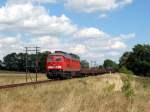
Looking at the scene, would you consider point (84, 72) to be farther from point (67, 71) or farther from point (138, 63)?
point (138, 63)

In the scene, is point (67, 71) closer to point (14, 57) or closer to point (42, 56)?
point (42, 56)

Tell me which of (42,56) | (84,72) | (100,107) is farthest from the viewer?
(42,56)

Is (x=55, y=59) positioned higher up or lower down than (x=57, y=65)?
higher up

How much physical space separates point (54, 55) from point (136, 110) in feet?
117

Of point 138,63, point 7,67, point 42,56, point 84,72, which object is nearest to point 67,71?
point 84,72

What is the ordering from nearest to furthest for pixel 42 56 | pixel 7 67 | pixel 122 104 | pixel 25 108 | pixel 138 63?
pixel 25 108, pixel 122 104, pixel 138 63, pixel 42 56, pixel 7 67

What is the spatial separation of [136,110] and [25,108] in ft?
17.2

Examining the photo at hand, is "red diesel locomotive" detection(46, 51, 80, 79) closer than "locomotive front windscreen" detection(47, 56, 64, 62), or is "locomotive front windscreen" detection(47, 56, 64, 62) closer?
"red diesel locomotive" detection(46, 51, 80, 79)

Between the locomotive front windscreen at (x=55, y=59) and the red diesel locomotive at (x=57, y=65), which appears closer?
the red diesel locomotive at (x=57, y=65)

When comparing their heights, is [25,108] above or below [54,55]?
below

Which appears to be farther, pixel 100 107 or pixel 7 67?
pixel 7 67

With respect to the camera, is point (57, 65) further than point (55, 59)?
No

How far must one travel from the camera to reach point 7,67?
171m

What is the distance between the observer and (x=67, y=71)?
55.6 meters
